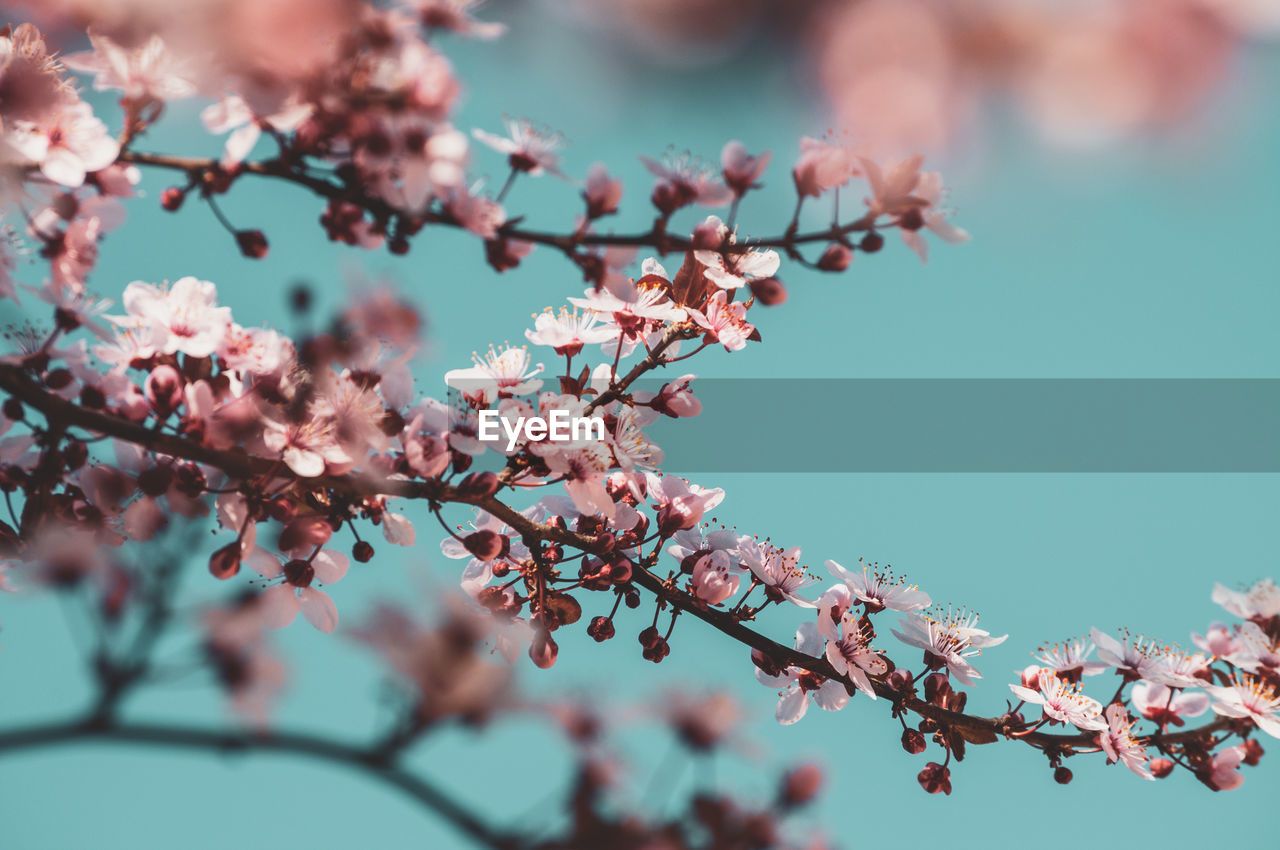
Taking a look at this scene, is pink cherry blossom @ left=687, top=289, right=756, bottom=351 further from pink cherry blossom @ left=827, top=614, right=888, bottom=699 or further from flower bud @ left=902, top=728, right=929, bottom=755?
flower bud @ left=902, top=728, right=929, bottom=755

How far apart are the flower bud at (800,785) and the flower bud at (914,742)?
29.4 inches

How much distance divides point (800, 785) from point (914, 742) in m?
0.76

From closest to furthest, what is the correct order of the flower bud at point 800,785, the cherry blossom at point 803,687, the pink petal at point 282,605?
the flower bud at point 800,785 → the pink petal at point 282,605 → the cherry blossom at point 803,687

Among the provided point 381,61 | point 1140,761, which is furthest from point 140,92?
point 1140,761

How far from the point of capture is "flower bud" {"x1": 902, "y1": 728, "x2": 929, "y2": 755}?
136cm

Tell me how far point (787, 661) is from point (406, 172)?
87 centimetres

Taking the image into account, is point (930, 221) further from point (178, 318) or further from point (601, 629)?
point (178, 318)

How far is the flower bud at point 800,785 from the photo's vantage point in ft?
2.24

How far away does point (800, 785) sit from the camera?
2.26 feet

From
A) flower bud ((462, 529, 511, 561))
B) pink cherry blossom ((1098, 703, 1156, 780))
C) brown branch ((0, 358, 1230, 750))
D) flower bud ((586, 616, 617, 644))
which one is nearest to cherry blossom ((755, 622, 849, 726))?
brown branch ((0, 358, 1230, 750))

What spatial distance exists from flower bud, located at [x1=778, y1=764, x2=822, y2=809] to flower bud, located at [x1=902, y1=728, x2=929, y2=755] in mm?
747

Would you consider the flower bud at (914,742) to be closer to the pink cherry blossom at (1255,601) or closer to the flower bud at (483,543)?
the pink cherry blossom at (1255,601)

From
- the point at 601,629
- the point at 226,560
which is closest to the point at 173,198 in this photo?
the point at 226,560

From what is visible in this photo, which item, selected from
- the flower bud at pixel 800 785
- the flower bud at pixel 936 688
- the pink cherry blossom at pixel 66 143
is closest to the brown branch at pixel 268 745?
the flower bud at pixel 800 785
